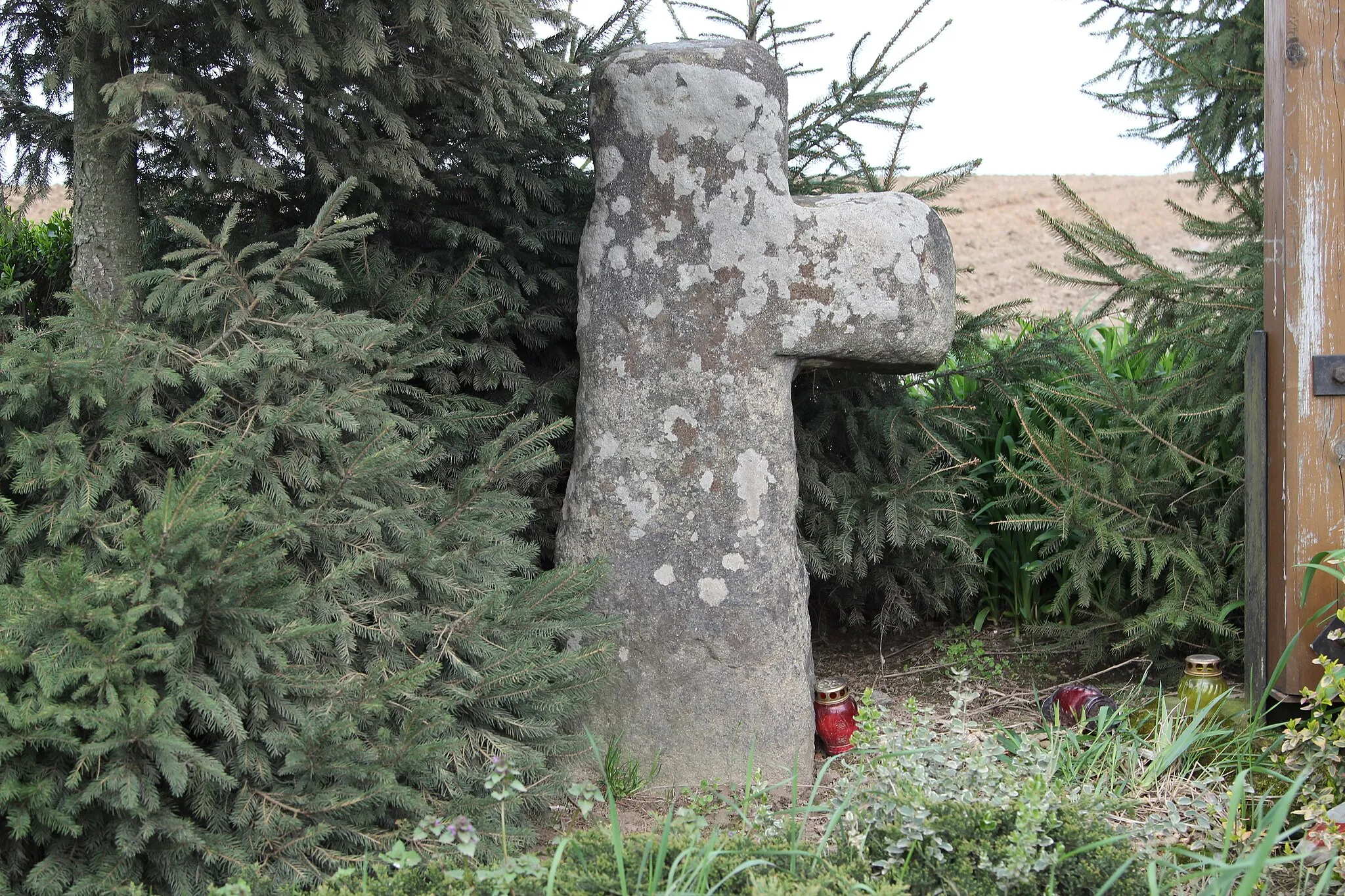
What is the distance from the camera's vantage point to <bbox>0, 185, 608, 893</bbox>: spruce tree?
6.73 feet

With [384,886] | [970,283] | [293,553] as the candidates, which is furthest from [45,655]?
[970,283]

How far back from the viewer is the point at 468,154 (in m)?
3.26

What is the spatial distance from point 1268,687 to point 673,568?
5.64 ft

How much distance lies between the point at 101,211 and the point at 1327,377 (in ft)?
11.9

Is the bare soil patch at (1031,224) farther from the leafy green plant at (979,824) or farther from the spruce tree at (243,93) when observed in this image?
the leafy green plant at (979,824)

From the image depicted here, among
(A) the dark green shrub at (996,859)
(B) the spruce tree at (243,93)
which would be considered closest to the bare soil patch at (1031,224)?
(B) the spruce tree at (243,93)

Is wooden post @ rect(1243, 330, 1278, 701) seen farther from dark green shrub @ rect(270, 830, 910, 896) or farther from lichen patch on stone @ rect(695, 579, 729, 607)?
dark green shrub @ rect(270, 830, 910, 896)

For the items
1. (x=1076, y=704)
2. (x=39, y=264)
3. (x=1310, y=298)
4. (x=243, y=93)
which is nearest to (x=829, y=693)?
(x=1076, y=704)

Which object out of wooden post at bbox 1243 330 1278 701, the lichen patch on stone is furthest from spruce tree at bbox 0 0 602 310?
wooden post at bbox 1243 330 1278 701

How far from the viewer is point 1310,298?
9.70ft

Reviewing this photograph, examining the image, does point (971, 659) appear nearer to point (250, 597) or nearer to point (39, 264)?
point (250, 597)

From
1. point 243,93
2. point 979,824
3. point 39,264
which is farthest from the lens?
point 39,264

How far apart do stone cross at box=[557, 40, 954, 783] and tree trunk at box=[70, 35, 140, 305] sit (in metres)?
1.43

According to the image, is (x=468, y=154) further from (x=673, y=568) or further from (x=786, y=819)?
(x=786, y=819)
